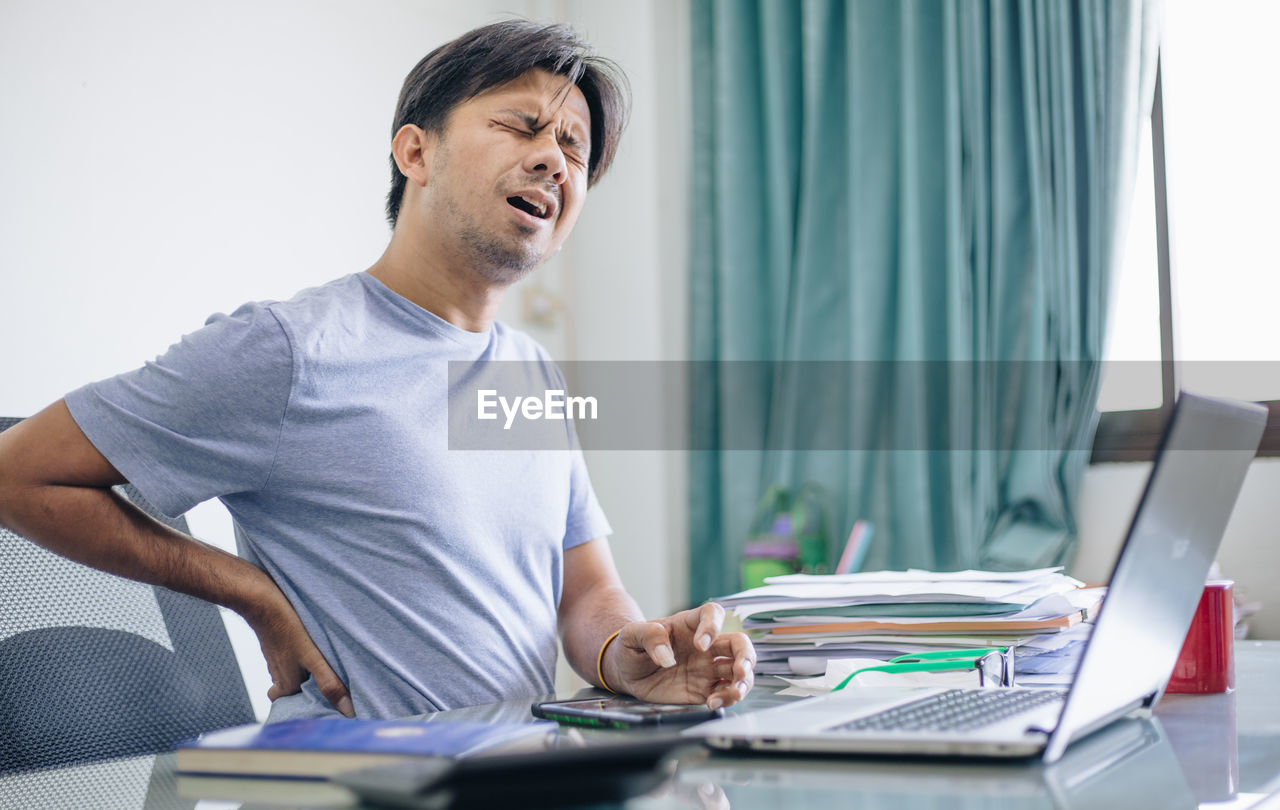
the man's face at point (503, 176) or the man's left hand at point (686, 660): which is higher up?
the man's face at point (503, 176)

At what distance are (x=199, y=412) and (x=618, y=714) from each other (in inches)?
21.6

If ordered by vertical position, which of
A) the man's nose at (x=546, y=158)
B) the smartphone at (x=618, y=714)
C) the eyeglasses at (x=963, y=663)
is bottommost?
the eyeglasses at (x=963, y=663)

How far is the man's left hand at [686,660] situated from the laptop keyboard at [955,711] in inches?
7.0

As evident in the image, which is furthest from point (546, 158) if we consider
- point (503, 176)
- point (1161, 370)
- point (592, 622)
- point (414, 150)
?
point (1161, 370)

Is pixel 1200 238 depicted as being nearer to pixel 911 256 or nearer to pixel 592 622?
pixel 911 256

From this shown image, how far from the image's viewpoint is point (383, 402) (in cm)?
118

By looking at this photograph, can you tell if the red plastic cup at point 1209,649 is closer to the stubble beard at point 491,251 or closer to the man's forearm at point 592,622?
the man's forearm at point 592,622

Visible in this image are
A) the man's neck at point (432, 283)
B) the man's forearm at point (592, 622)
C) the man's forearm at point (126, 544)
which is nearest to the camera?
the man's forearm at point (126, 544)

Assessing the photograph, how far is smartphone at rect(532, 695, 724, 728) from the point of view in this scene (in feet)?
2.55

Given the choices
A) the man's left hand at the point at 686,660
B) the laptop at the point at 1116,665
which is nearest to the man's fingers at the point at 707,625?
the man's left hand at the point at 686,660

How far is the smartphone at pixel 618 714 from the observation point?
78 cm

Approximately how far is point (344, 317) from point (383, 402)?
0.11 m

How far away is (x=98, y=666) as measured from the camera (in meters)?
0.98

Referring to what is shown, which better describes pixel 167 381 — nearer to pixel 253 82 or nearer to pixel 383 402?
pixel 383 402
